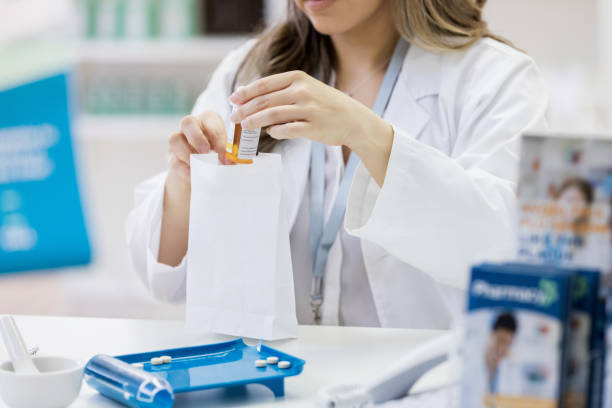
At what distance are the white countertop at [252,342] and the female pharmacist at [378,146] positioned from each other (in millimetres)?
180

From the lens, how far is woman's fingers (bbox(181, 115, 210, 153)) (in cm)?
138

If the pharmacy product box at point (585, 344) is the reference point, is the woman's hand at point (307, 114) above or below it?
above

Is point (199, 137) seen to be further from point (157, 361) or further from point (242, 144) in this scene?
point (157, 361)

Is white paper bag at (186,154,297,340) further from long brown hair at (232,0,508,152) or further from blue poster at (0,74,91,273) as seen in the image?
blue poster at (0,74,91,273)

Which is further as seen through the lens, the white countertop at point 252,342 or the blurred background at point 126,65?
the blurred background at point 126,65

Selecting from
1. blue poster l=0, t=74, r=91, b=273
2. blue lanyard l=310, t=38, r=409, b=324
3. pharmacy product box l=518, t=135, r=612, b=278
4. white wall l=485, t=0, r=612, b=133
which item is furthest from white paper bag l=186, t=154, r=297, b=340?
white wall l=485, t=0, r=612, b=133

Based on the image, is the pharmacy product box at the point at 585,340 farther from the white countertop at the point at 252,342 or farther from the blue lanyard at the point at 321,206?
the blue lanyard at the point at 321,206

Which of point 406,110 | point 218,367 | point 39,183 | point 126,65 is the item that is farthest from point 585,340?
point 126,65

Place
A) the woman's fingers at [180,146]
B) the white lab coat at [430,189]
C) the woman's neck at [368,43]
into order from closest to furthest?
the white lab coat at [430,189], the woman's fingers at [180,146], the woman's neck at [368,43]

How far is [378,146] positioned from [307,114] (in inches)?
5.3

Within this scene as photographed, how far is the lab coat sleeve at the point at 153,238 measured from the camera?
154 centimetres

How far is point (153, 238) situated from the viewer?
1534mm

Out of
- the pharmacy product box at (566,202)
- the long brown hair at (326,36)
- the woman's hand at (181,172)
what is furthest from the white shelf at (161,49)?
the pharmacy product box at (566,202)

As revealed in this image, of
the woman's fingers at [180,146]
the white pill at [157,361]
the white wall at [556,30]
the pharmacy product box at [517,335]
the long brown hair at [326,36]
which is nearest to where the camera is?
the pharmacy product box at [517,335]
